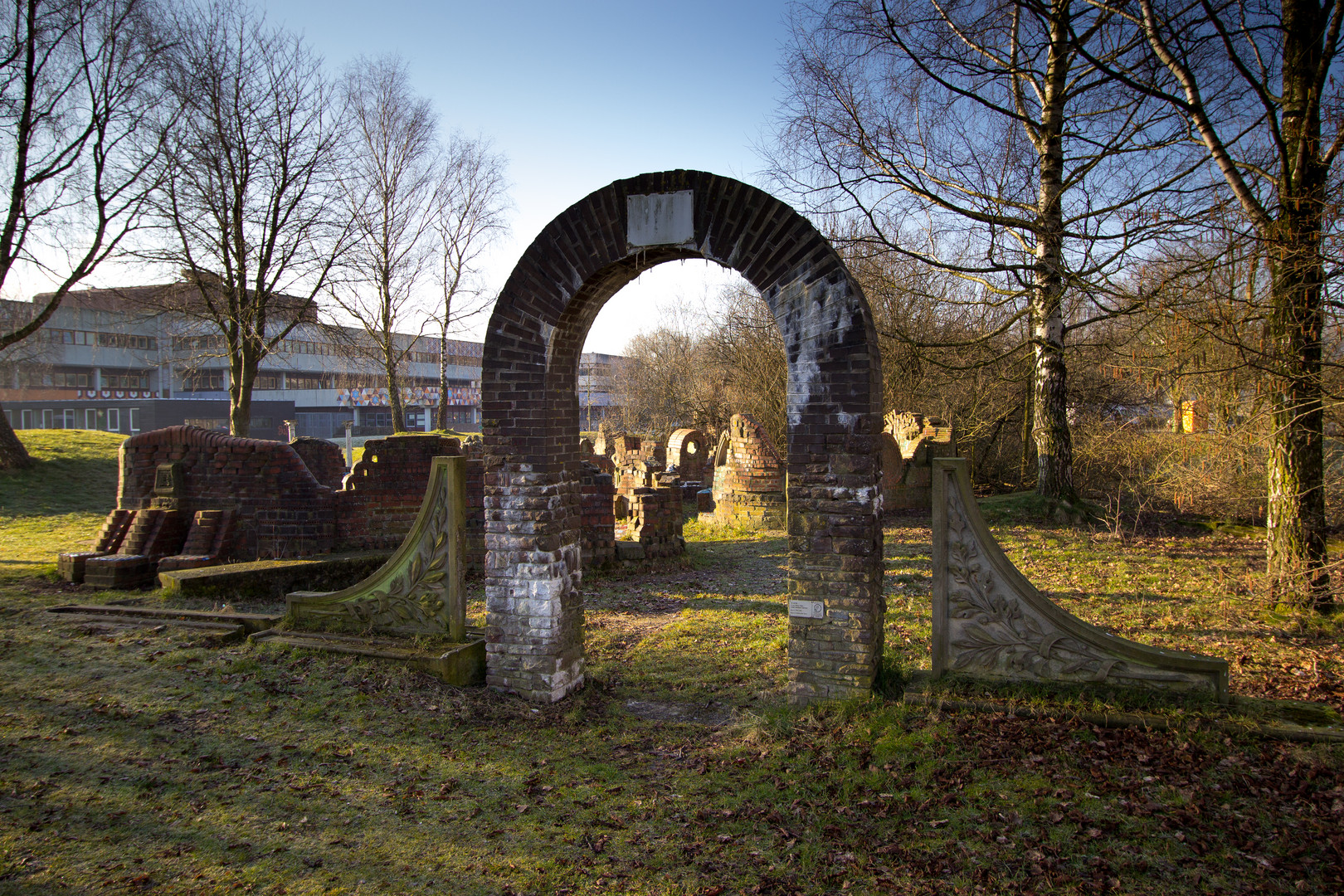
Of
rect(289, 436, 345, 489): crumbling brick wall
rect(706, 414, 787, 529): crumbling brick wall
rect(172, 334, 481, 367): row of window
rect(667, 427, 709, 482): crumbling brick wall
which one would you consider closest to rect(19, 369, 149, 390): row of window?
rect(172, 334, 481, 367): row of window

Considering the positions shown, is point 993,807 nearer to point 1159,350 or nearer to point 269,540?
point 1159,350

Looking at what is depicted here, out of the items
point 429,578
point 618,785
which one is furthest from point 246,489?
point 618,785

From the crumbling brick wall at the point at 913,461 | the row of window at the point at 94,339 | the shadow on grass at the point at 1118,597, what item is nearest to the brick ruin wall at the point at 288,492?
the shadow on grass at the point at 1118,597

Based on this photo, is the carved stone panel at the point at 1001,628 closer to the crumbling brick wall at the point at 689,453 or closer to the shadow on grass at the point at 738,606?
the shadow on grass at the point at 738,606

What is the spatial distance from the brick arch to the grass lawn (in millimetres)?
404

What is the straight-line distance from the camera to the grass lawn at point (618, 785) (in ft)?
10.5

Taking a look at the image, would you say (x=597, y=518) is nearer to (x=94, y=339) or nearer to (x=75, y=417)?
(x=75, y=417)

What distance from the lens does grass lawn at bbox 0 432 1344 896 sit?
126 inches

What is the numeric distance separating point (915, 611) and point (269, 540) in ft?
27.5

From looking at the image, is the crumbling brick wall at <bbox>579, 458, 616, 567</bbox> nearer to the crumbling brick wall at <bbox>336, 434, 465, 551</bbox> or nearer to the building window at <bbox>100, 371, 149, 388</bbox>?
the crumbling brick wall at <bbox>336, 434, 465, 551</bbox>

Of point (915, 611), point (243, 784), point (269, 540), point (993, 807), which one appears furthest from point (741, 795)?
point (269, 540)

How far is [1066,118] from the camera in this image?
27.5 ft

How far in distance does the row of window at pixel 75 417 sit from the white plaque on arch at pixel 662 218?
132 feet

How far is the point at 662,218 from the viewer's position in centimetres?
492
